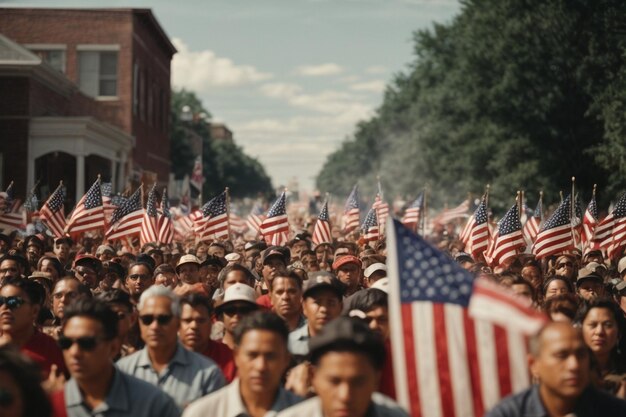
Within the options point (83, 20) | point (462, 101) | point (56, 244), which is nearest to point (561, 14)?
point (462, 101)

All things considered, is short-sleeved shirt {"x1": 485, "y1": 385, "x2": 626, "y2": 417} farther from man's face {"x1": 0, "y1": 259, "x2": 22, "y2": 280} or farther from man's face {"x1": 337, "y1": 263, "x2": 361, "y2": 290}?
man's face {"x1": 0, "y1": 259, "x2": 22, "y2": 280}

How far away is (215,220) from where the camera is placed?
2089 cm

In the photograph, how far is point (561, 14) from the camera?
44.2 m

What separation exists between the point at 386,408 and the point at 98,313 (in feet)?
5.53

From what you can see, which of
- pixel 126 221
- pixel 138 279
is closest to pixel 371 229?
pixel 126 221

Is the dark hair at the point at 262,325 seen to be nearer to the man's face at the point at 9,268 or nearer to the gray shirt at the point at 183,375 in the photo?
the gray shirt at the point at 183,375

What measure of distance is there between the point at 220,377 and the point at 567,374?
222cm

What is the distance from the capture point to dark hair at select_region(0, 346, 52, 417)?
4.76 m

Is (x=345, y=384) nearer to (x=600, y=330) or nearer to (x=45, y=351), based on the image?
(x=45, y=351)

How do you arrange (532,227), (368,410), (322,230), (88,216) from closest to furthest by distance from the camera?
(368,410), (88,216), (322,230), (532,227)

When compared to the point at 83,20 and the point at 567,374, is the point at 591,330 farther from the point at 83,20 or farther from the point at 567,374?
the point at 83,20

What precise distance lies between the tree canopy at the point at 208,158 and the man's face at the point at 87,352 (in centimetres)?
7798

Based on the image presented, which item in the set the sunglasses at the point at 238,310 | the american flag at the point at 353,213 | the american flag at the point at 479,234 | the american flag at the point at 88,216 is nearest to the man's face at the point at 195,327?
the sunglasses at the point at 238,310

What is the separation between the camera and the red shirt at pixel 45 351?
23.7 feet
